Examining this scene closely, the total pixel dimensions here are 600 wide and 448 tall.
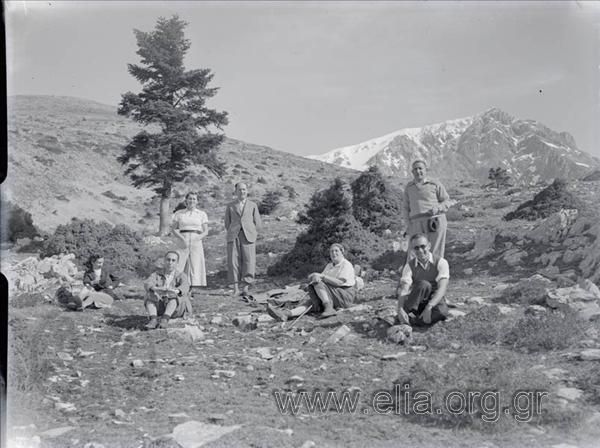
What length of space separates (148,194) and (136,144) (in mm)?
7846

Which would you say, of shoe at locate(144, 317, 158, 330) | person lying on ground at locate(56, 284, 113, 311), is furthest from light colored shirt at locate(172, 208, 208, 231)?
shoe at locate(144, 317, 158, 330)

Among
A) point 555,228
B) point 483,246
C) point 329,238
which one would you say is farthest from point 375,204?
point 555,228

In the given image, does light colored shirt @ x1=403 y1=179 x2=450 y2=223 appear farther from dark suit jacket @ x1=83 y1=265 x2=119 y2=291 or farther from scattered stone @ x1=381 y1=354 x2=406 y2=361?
dark suit jacket @ x1=83 y1=265 x2=119 y2=291

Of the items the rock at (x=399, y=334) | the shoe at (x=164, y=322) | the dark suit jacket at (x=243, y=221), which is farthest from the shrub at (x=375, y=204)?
the shoe at (x=164, y=322)

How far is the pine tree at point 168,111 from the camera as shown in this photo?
752 inches

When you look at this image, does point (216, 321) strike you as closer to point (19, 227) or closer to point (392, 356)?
point (392, 356)

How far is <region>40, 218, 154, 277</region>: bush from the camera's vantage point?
1109 centimetres

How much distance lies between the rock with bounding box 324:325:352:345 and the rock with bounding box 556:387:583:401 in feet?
7.80

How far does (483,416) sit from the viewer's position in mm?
3961

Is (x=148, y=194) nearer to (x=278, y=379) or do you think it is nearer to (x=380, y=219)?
(x=380, y=219)

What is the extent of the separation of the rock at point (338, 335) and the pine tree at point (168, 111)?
541 inches

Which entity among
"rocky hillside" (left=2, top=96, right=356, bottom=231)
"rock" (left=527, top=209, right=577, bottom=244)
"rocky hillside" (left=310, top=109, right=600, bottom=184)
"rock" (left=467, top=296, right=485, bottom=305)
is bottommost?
"rock" (left=467, top=296, right=485, bottom=305)

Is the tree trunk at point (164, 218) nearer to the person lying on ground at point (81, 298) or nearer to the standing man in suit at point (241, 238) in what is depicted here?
the standing man in suit at point (241, 238)

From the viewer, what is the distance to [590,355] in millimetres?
4824
